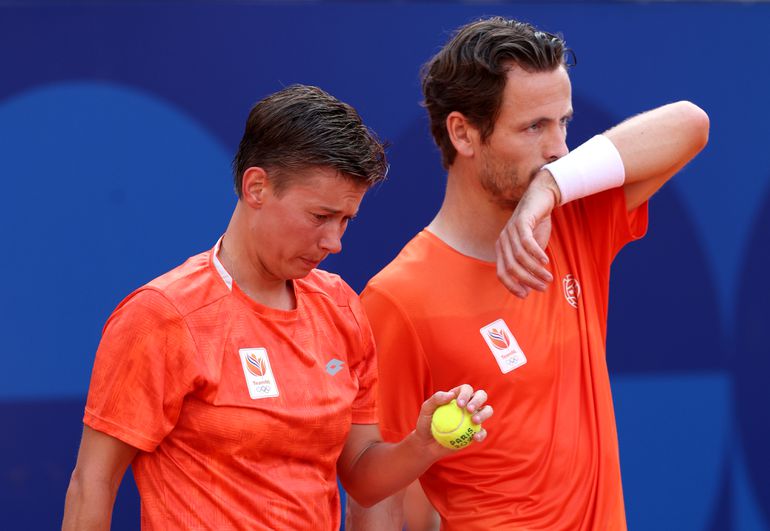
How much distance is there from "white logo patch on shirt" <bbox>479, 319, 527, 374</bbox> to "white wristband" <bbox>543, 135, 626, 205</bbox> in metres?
0.35

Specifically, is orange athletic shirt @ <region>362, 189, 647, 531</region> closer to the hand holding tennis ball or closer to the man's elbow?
the hand holding tennis ball

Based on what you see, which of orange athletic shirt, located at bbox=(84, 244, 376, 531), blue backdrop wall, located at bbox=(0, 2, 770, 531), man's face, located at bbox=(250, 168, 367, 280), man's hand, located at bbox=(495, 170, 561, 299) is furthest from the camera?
blue backdrop wall, located at bbox=(0, 2, 770, 531)

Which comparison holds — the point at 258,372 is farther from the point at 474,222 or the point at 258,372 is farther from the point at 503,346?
the point at 474,222

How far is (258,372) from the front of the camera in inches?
90.5

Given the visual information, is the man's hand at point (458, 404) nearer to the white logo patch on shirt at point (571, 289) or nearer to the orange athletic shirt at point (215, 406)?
the orange athletic shirt at point (215, 406)

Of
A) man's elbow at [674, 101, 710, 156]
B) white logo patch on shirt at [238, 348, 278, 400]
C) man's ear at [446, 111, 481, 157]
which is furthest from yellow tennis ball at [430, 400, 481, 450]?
man's elbow at [674, 101, 710, 156]

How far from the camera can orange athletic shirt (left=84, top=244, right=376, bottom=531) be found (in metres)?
2.18

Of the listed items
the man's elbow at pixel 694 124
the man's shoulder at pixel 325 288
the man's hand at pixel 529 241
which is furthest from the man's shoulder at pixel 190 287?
the man's elbow at pixel 694 124

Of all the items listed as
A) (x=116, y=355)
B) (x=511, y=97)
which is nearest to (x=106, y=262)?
(x=116, y=355)

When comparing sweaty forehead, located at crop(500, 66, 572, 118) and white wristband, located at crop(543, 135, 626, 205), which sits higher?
sweaty forehead, located at crop(500, 66, 572, 118)

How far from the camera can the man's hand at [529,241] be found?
8.05ft

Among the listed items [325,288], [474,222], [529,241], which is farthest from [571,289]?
[325,288]

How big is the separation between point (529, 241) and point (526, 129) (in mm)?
375

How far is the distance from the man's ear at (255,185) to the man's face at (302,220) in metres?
0.01
